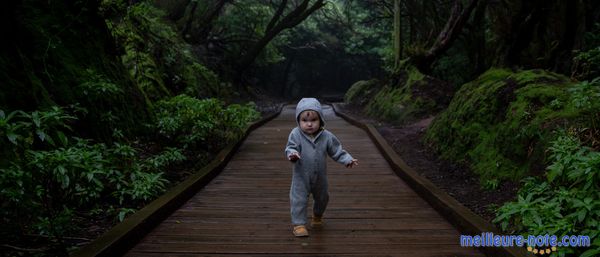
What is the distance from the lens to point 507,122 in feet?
20.8

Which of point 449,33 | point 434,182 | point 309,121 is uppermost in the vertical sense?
point 449,33

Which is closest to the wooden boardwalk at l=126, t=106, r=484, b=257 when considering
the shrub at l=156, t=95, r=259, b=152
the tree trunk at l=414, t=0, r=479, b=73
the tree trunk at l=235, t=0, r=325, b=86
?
the shrub at l=156, t=95, r=259, b=152

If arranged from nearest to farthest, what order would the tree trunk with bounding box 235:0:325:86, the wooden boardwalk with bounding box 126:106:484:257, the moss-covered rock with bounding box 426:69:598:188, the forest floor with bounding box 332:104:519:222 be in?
the wooden boardwalk with bounding box 126:106:484:257 → the forest floor with bounding box 332:104:519:222 → the moss-covered rock with bounding box 426:69:598:188 → the tree trunk with bounding box 235:0:325:86

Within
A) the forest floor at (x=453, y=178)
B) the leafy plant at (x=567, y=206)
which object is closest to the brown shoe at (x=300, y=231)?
the leafy plant at (x=567, y=206)

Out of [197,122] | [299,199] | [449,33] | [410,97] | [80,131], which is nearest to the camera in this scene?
[299,199]

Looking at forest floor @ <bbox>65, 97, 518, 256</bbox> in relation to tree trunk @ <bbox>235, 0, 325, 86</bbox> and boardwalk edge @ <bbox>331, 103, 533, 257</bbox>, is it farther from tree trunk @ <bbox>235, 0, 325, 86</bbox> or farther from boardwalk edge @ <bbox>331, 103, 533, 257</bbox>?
tree trunk @ <bbox>235, 0, 325, 86</bbox>

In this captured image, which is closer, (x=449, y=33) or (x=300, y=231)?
(x=300, y=231)

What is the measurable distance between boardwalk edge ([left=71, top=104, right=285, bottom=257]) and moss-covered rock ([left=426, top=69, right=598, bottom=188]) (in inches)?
149

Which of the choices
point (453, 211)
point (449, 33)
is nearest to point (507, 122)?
point (453, 211)

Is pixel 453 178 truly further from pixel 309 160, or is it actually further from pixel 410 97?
pixel 410 97

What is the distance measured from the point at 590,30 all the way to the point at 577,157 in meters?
9.77

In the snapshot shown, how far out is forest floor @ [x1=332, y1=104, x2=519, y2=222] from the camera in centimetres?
506

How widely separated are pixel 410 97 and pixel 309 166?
11.7 metres

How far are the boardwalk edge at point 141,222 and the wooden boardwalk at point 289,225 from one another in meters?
0.08
